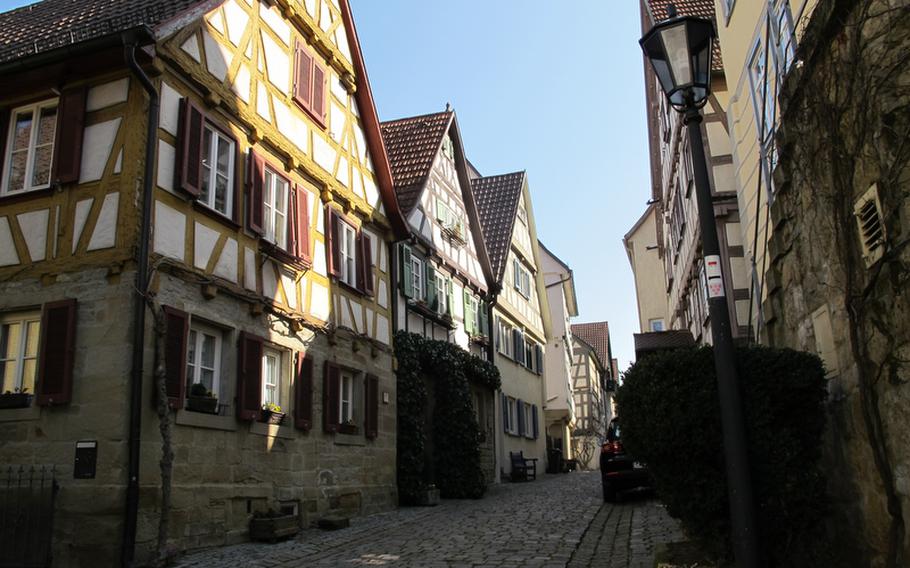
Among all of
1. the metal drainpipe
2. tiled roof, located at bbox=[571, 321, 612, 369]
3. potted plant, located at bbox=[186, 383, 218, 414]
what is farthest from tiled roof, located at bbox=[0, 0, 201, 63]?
tiled roof, located at bbox=[571, 321, 612, 369]

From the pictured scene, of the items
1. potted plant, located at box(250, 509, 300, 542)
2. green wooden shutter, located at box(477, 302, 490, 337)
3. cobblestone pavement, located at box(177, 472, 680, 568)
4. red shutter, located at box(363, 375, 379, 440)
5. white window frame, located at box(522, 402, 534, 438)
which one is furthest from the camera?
white window frame, located at box(522, 402, 534, 438)

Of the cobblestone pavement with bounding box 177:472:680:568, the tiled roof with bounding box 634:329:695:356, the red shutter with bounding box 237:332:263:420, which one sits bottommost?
the cobblestone pavement with bounding box 177:472:680:568

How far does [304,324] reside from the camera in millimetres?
11578

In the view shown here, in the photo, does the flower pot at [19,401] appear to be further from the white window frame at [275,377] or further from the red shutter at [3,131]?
the white window frame at [275,377]

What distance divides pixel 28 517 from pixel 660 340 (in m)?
13.1

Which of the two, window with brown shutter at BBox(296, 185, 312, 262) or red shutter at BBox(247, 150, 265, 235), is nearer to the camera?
red shutter at BBox(247, 150, 265, 235)

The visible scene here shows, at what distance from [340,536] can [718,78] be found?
913 cm

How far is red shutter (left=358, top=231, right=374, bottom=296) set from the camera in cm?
1388

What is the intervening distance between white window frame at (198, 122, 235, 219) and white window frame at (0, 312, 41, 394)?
2283 millimetres

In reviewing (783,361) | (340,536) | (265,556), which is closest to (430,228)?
(340,536)

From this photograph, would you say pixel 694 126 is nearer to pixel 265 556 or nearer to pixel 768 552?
pixel 768 552

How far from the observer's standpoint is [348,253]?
13.7m

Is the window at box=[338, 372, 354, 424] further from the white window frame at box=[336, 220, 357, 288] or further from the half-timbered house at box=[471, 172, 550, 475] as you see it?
the half-timbered house at box=[471, 172, 550, 475]

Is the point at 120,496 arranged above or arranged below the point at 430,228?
below
